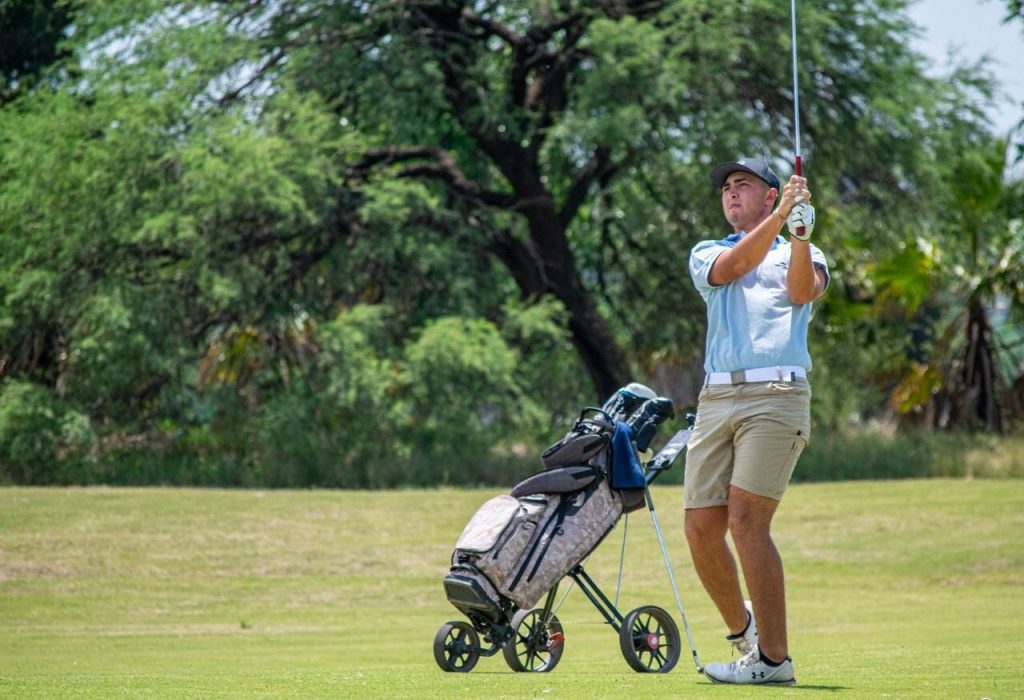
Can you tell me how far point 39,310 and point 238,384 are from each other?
108 inches

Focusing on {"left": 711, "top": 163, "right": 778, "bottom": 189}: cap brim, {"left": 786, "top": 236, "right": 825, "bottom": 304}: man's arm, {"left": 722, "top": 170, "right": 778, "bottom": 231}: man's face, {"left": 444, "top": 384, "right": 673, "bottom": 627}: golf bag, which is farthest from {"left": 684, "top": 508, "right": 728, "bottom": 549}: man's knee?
{"left": 711, "top": 163, "right": 778, "bottom": 189}: cap brim

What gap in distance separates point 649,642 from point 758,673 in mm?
1215

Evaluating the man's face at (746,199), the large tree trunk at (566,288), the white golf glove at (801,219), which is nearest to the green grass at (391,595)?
the white golf glove at (801,219)

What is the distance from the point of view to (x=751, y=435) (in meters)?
6.05

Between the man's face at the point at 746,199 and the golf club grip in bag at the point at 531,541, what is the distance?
1428 mm

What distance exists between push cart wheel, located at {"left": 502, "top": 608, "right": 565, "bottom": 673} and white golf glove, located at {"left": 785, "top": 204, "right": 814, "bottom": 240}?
2.40 metres

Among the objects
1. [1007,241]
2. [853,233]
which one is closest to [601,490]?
[853,233]

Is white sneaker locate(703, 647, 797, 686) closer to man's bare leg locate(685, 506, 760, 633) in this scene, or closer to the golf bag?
man's bare leg locate(685, 506, 760, 633)

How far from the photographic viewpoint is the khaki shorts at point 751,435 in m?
6.03

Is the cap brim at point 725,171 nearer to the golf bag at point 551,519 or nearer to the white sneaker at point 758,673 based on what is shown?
the golf bag at point 551,519

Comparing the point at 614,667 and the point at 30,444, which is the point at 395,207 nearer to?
the point at 30,444

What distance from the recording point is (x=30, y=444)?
1902 centimetres

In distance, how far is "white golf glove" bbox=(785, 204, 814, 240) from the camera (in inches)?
225

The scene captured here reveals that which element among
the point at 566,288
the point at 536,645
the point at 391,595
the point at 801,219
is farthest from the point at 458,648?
the point at 566,288
